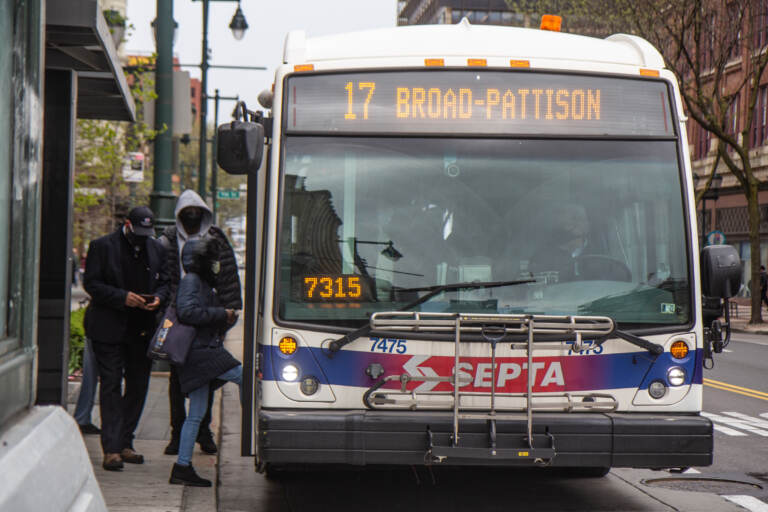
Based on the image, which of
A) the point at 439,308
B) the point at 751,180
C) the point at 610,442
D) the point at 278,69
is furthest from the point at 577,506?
the point at 751,180

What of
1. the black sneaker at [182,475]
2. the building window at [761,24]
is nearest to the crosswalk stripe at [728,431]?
the black sneaker at [182,475]

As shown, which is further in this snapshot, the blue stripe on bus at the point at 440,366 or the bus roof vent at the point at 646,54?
the bus roof vent at the point at 646,54

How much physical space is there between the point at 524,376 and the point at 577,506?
1.54 meters

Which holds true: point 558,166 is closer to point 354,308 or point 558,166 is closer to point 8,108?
point 354,308

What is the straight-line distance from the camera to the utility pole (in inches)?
489

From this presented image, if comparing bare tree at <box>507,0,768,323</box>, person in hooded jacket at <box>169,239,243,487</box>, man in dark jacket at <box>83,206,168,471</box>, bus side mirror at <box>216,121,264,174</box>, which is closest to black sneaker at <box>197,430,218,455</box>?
man in dark jacket at <box>83,206,168,471</box>

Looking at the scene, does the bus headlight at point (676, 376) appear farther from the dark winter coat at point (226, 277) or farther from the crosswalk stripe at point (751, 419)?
the crosswalk stripe at point (751, 419)

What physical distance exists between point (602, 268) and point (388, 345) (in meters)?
1.37

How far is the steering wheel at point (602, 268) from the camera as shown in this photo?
20.4 feet

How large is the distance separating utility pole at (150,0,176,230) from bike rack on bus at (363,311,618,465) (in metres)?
7.04

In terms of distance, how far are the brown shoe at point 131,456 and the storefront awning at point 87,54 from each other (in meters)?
2.85

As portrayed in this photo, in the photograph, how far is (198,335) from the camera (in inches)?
282

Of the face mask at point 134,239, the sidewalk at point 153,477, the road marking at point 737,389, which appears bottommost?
the road marking at point 737,389

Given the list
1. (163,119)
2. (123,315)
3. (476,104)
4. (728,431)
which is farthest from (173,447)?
Answer: (728,431)
